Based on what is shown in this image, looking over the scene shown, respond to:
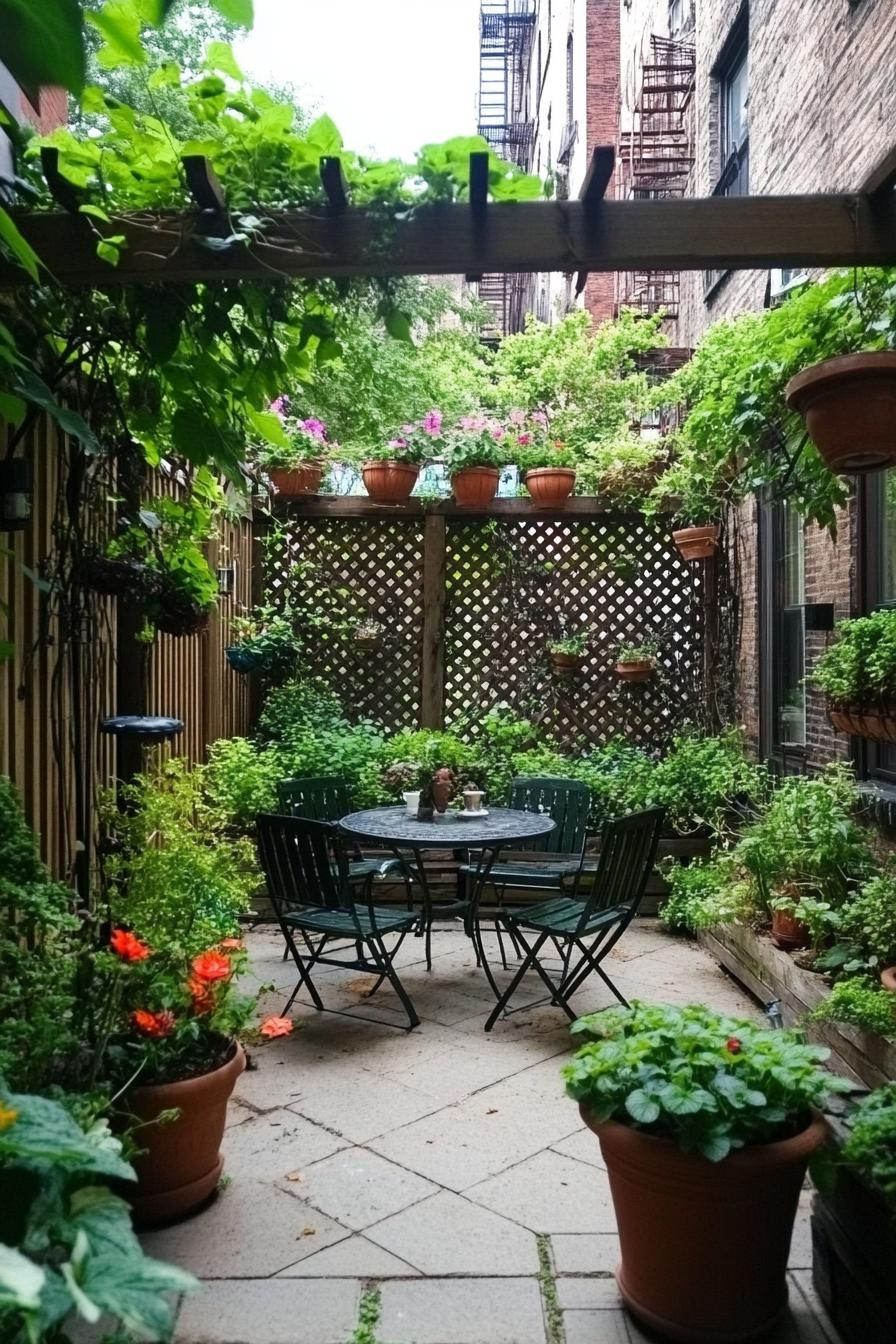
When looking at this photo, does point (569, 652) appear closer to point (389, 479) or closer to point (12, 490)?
point (389, 479)

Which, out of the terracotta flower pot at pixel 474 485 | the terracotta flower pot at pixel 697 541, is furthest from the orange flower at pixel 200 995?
the terracotta flower pot at pixel 697 541

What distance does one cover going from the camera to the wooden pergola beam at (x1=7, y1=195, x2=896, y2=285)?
2.29m

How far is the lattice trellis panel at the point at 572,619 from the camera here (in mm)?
6516

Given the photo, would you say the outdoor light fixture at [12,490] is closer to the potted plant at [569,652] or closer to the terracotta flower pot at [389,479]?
the terracotta flower pot at [389,479]

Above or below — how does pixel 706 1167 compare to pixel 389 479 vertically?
below

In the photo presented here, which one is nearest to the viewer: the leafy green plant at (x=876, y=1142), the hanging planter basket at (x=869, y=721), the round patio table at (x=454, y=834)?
the leafy green plant at (x=876, y=1142)

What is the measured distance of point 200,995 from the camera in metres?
2.43

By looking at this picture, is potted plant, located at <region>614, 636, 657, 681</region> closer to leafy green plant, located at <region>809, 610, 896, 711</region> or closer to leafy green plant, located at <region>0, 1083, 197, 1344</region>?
leafy green plant, located at <region>809, 610, 896, 711</region>

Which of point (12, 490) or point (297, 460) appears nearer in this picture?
point (12, 490)

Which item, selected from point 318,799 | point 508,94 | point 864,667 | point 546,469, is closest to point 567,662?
point 546,469

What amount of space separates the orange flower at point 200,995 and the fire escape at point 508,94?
64.5 ft

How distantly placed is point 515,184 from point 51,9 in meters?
1.76

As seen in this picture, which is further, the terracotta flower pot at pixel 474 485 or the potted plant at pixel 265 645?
the terracotta flower pot at pixel 474 485

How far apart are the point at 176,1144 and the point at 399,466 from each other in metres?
4.59
